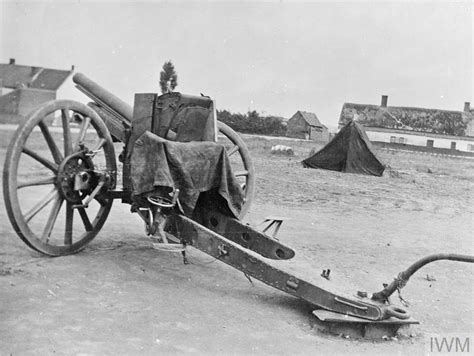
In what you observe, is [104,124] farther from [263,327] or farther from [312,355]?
[312,355]

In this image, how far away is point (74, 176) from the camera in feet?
15.8

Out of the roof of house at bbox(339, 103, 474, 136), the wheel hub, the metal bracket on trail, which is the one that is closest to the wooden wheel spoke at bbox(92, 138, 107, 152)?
the wheel hub

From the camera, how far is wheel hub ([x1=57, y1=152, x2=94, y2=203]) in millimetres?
4738

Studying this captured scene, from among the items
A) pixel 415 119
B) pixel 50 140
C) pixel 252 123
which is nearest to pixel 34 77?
pixel 252 123

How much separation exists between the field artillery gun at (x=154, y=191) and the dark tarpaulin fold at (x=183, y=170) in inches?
0.4

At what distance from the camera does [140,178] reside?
14.9 feet

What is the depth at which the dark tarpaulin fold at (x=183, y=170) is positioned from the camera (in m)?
4.52

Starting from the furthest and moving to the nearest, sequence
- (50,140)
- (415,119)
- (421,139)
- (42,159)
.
Result: 1. (415,119)
2. (421,139)
3. (50,140)
4. (42,159)

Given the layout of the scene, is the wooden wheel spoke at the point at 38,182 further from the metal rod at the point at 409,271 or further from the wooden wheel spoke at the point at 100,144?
the metal rod at the point at 409,271

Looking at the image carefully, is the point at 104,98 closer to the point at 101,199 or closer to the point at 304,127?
the point at 101,199

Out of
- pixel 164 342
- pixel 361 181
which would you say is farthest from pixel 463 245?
pixel 361 181

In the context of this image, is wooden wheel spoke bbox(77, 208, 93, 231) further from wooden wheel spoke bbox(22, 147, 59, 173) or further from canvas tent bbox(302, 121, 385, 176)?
canvas tent bbox(302, 121, 385, 176)

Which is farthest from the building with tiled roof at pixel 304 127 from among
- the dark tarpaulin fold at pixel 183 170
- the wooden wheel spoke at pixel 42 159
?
the wooden wheel spoke at pixel 42 159

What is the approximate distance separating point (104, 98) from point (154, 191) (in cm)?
168
